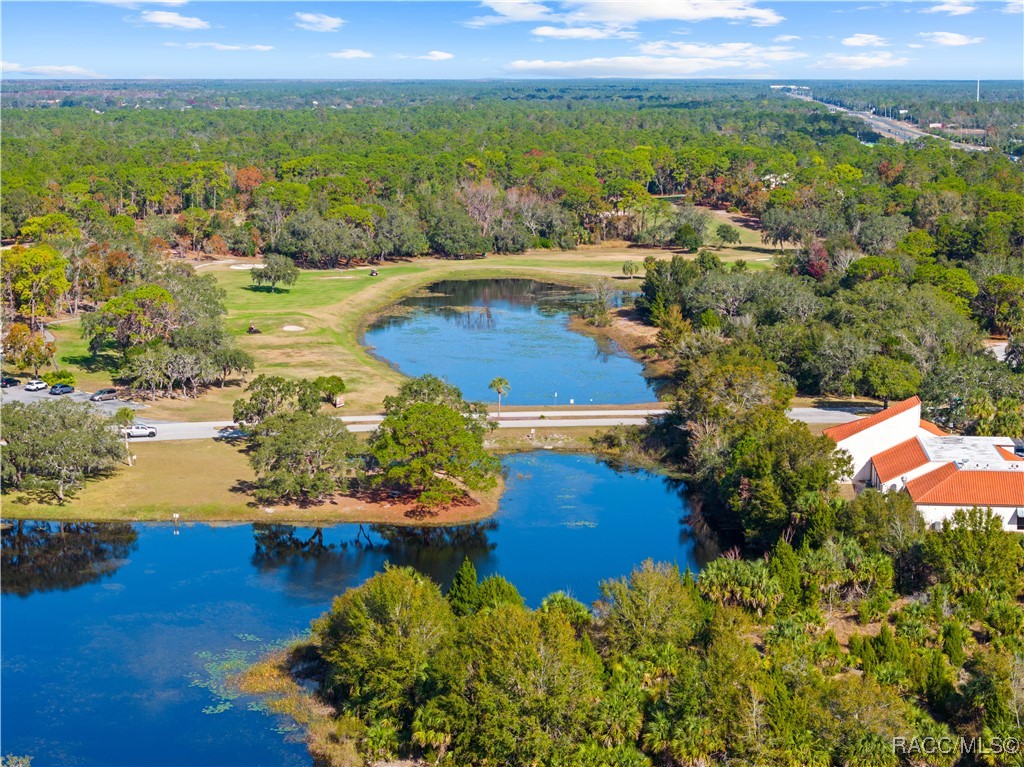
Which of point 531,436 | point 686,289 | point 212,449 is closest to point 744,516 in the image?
point 531,436

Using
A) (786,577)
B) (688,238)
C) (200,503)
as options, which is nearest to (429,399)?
(200,503)

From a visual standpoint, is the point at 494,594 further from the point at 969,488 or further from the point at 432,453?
the point at 969,488

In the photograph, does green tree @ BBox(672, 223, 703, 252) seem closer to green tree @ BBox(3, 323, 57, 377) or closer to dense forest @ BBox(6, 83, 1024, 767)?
dense forest @ BBox(6, 83, 1024, 767)

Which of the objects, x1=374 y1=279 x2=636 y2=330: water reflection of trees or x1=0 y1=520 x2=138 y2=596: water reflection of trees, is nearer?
x1=0 y1=520 x2=138 y2=596: water reflection of trees

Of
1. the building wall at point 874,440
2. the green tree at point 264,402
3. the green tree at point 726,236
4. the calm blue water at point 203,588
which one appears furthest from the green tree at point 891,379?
the green tree at point 726,236

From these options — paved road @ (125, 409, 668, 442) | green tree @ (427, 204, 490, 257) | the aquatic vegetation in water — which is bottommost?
the aquatic vegetation in water

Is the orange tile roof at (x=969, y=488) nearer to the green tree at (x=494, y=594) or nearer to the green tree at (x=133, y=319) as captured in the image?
the green tree at (x=494, y=594)

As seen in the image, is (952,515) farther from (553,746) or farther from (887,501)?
(553,746)

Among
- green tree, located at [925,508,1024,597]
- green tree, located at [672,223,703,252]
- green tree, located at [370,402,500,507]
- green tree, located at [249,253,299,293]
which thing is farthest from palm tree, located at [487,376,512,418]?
green tree, located at [672,223,703,252]
